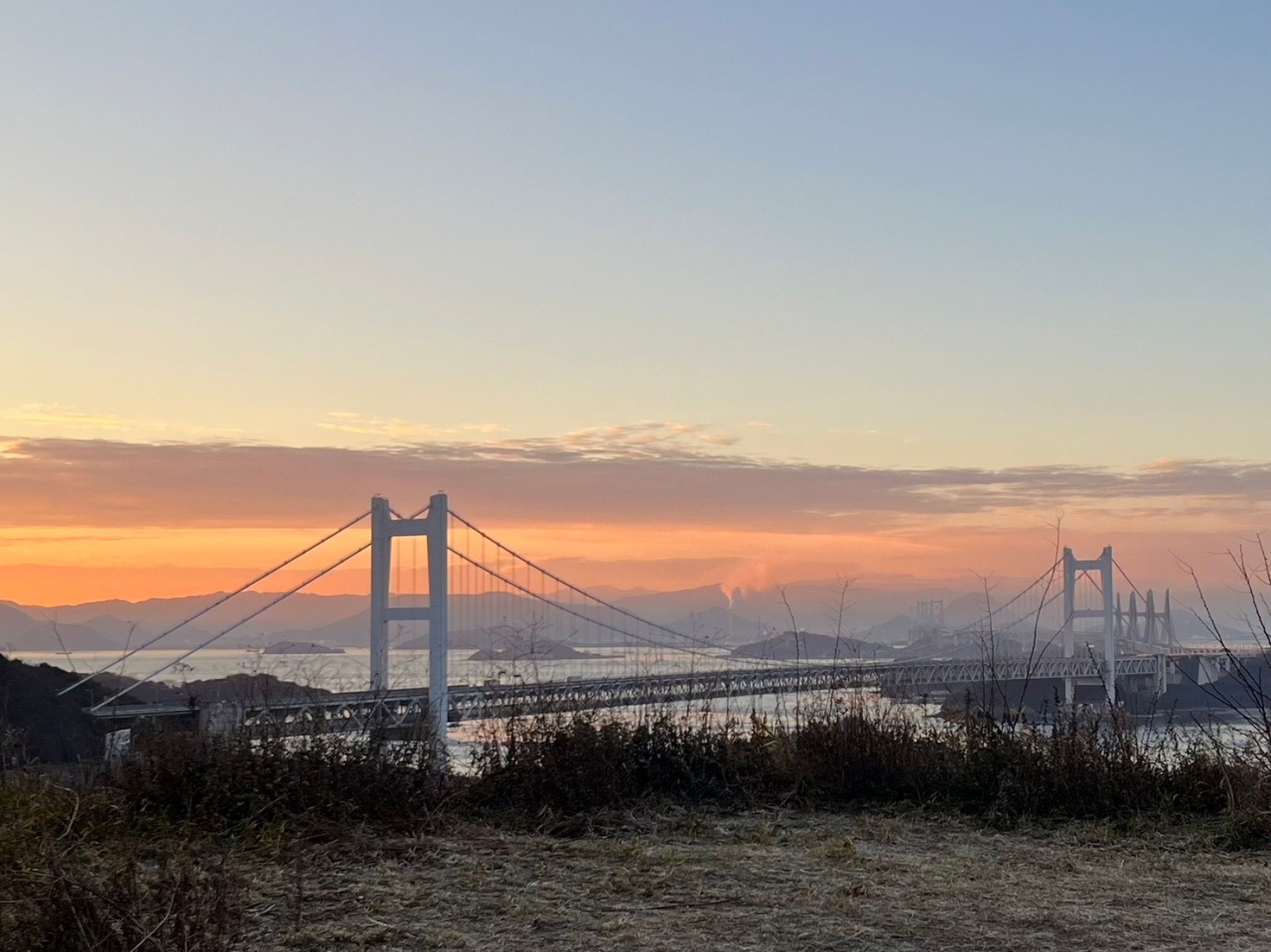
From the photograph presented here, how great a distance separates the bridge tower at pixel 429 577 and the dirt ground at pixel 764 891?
9.98m

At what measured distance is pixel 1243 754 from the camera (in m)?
5.88

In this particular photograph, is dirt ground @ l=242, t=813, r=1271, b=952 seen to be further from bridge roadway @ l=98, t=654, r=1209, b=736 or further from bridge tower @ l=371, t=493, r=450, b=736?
bridge tower @ l=371, t=493, r=450, b=736

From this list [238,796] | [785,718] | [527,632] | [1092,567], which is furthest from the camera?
[1092,567]

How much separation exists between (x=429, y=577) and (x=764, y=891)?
13.4 metres

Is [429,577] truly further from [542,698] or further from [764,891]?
[764,891]

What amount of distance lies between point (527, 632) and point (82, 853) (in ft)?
10.7

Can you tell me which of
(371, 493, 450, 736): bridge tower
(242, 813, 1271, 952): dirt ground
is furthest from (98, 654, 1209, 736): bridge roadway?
(371, 493, 450, 736): bridge tower

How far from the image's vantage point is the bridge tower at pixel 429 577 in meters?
16.4

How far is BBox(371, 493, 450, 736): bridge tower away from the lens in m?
16.4

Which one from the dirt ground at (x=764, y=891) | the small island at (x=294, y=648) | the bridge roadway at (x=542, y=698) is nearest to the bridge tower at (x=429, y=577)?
the small island at (x=294, y=648)

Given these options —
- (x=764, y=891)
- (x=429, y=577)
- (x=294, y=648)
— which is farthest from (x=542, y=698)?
(x=429, y=577)

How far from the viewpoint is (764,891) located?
4102mm

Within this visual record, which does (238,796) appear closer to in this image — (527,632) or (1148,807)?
(527,632)

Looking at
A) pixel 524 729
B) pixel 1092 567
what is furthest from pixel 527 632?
pixel 1092 567
